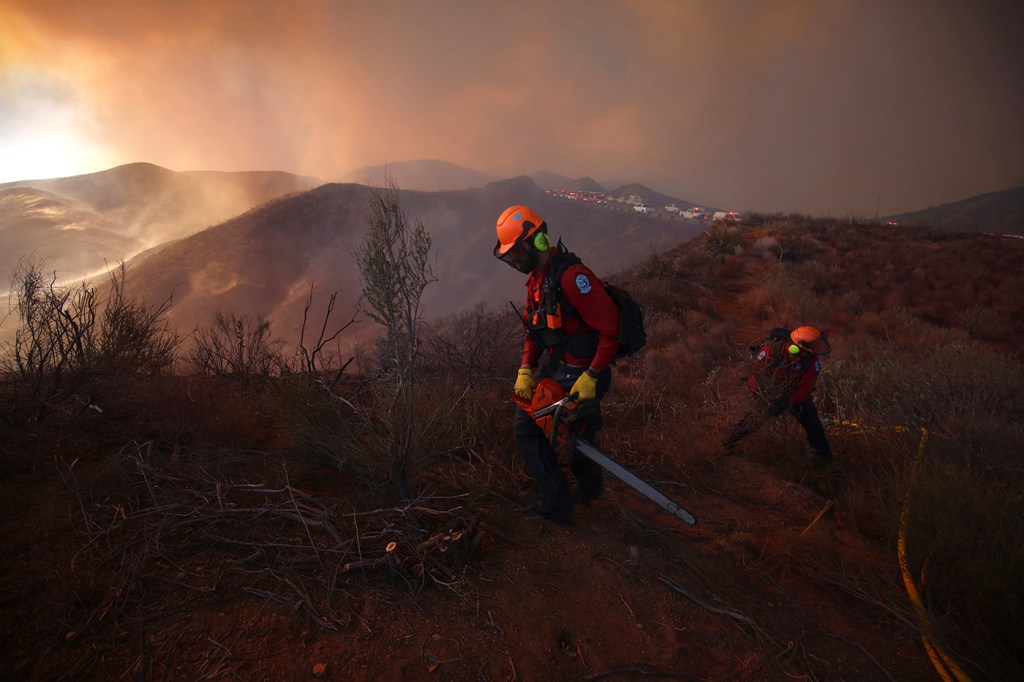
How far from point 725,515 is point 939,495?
1.34 metres

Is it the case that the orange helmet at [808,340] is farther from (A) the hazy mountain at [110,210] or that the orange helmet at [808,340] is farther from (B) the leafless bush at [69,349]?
(A) the hazy mountain at [110,210]

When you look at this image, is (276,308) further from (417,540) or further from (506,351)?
(417,540)

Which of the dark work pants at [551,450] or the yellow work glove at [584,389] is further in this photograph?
the dark work pants at [551,450]

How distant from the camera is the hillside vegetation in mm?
1998

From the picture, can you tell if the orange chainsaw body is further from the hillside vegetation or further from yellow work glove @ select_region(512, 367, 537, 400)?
the hillside vegetation

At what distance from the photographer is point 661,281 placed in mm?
12891

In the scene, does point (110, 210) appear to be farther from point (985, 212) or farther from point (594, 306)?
point (985, 212)

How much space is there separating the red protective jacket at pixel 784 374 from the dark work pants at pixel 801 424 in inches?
4.2

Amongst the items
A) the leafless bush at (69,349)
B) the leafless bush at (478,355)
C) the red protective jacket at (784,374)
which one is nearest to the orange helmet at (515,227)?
the leafless bush at (478,355)

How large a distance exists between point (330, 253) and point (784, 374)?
1996 inches

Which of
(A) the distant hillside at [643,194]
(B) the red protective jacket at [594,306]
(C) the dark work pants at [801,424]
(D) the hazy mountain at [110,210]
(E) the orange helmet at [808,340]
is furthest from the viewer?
(A) the distant hillside at [643,194]

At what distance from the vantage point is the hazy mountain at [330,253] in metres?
38.7

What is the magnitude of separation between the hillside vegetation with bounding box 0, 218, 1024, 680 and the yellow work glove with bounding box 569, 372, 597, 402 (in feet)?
3.12

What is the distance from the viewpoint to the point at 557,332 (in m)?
3.00
